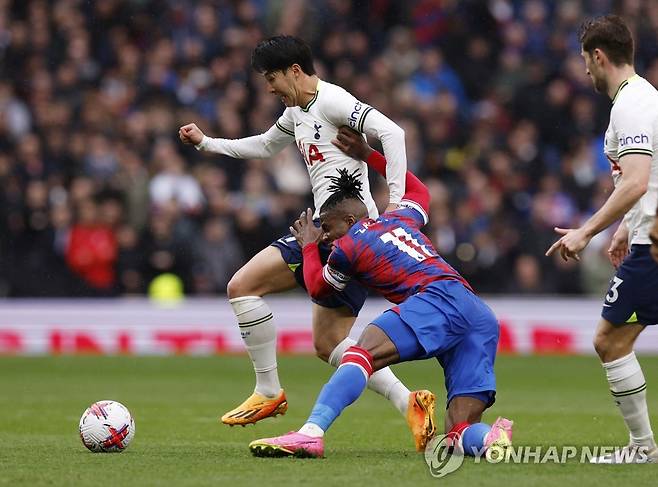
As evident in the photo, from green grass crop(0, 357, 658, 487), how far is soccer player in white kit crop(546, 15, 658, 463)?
21.1 inches

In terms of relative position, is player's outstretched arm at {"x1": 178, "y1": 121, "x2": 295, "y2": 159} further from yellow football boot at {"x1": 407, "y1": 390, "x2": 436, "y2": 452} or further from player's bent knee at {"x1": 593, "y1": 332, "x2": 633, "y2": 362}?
player's bent knee at {"x1": 593, "y1": 332, "x2": 633, "y2": 362}

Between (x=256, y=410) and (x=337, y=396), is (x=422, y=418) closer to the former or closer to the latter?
(x=337, y=396)

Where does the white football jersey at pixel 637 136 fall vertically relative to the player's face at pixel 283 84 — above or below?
below

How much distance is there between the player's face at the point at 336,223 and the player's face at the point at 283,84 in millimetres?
1142

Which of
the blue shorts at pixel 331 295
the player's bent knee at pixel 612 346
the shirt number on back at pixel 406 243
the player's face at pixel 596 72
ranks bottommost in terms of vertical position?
the player's bent knee at pixel 612 346

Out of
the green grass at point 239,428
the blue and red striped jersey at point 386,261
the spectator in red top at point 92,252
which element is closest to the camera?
the green grass at point 239,428

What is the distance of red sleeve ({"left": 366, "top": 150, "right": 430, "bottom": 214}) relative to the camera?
7898mm

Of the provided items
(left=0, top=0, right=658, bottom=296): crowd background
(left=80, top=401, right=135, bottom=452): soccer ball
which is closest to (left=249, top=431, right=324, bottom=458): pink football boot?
(left=80, top=401, right=135, bottom=452): soccer ball

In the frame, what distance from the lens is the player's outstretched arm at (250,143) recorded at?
8.90 metres

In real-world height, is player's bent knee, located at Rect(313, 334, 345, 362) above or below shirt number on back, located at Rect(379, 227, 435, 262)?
below

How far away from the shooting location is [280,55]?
8.29 m

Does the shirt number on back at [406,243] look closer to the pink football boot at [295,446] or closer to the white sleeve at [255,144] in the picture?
the pink football boot at [295,446]

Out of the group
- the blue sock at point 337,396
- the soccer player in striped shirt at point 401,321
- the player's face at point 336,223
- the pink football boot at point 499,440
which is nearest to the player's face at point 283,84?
the soccer player in striped shirt at point 401,321

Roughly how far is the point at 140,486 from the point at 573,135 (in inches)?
534
